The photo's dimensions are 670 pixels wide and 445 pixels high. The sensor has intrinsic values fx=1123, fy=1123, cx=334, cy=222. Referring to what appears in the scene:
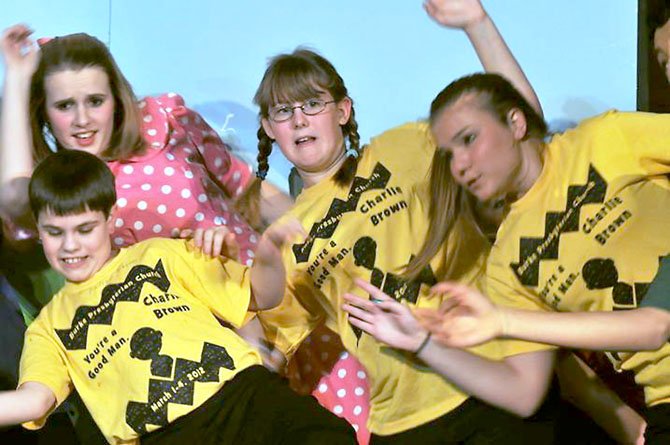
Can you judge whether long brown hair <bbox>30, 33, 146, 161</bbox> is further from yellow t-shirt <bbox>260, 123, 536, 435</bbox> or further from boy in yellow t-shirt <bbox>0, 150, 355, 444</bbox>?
yellow t-shirt <bbox>260, 123, 536, 435</bbox>

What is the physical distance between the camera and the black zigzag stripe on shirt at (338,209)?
5.84 ft

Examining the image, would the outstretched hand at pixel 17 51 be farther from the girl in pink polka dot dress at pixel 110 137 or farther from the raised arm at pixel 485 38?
the raised arm at pixel 485 38

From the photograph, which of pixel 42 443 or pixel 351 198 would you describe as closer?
pixel 351 198

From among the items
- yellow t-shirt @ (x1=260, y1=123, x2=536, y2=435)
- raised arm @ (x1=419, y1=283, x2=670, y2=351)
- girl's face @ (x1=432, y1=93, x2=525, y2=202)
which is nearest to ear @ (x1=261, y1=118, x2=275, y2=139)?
yellow t-shirt @ (x1=260, y1=123, x2=536, y2=435)

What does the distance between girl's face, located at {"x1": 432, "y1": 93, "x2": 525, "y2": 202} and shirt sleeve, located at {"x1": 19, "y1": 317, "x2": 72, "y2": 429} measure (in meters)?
0.66

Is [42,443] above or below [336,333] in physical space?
below

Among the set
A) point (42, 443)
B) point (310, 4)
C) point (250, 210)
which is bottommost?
A: point (42, 443)

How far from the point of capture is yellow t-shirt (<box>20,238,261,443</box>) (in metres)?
1.64

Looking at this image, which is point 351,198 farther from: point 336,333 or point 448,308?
point 448,308

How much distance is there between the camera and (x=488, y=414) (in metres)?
1.61

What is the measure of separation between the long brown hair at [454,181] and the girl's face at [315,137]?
179 millimetres

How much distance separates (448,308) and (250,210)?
2.43ft

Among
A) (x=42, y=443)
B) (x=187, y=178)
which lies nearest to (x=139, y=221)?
(x=187, y=178)

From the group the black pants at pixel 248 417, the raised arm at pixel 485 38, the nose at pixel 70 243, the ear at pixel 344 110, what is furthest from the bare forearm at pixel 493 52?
the nose at pixel 70 243
